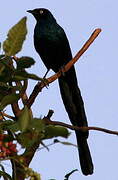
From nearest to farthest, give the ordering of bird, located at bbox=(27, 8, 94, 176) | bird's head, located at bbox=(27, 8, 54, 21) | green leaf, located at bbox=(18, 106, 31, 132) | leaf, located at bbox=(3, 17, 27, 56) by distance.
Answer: green leaf, located at bbox=(18, 106, 31, 132), leaf, located at bbox=(3, 17, 27, 56), bird, located at bbox=(27, 8, 94, 176), bird's head, located at bbox=(27, 8, 54, 21)

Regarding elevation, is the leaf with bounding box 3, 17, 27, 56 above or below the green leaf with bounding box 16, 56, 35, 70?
above

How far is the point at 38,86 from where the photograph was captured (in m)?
2.46

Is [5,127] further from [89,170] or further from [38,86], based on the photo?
[89,170]

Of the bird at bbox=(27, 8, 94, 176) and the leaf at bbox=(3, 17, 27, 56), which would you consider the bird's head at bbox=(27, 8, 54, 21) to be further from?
the leaf at bbox=(3, 17, 27, 56)

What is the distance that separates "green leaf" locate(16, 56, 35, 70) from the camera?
69.5 inches

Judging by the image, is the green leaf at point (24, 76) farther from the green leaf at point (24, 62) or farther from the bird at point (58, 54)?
the bird at point (58, 54)

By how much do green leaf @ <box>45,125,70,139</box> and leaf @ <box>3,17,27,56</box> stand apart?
38 centimetres

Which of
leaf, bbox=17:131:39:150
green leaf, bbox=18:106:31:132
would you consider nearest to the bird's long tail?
leaf, bbox=17:131:39:150

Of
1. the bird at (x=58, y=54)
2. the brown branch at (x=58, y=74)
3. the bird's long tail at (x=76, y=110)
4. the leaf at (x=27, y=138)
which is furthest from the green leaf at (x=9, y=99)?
the bird at (x=58, y=54)

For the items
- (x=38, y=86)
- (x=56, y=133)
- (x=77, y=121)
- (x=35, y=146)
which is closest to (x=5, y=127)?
(x=35, y=146)

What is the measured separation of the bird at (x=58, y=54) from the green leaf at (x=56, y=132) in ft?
7.57

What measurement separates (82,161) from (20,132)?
203 centimetres

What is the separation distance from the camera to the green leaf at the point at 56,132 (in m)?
1.47

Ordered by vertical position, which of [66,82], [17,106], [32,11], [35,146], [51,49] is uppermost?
[32,11]
